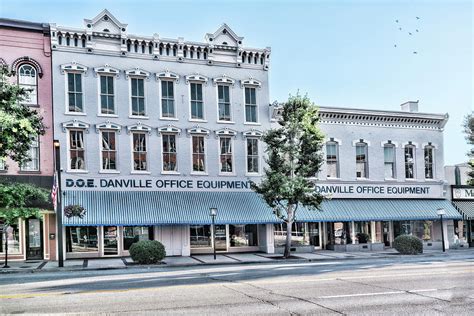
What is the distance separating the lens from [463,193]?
118 feet

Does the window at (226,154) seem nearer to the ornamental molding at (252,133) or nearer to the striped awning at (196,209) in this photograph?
the ornamental molding at (252,133)

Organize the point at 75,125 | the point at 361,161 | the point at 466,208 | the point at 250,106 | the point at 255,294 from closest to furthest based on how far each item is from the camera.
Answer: the point at 255,294
the point at 75,125
the point at 250,106
the point at 361,161
the point at 466,208

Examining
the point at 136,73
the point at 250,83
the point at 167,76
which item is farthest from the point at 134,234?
the point at 250,83

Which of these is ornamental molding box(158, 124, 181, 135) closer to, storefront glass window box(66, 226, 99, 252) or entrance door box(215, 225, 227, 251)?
entrance door box(215, 225, 227, 251)

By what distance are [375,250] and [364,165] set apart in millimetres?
5564

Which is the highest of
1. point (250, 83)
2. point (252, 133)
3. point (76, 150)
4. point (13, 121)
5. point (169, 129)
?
point (250, 83)

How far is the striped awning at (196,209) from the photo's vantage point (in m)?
26.1

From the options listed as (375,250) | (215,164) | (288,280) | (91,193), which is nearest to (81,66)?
(91,193)

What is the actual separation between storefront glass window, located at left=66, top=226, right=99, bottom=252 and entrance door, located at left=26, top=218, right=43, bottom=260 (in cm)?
133

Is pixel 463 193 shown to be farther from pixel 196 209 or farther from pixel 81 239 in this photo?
pixel 81 239

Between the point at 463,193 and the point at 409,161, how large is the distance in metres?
4.82

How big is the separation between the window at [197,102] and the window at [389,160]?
13081mm

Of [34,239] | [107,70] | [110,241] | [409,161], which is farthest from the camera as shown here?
[409,161]

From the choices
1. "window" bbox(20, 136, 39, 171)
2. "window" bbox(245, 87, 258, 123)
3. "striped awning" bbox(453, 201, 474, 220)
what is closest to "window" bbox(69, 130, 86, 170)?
"window" bbox(20, 136, 39, 171)
